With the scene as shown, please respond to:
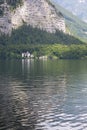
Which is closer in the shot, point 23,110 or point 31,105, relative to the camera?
point 23,110

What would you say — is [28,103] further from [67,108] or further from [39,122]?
[39,122]

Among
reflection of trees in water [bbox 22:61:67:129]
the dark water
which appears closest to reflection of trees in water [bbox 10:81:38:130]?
the dark water

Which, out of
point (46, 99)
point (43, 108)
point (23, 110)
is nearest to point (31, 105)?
point (43, 108)

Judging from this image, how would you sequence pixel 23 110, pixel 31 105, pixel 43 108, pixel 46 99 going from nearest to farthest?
1. pixel 23 110
2. pixel 43 108
3. pixel 31 105
4. pixel 46 99

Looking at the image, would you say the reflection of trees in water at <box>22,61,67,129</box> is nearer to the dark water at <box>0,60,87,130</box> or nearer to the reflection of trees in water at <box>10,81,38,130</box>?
the dark water at <box>0,60,87,130</box>

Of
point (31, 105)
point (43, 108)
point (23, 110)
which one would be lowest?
point (31, 105)

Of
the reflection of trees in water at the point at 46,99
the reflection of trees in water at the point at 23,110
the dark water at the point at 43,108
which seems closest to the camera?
the dark water at the point at 43,108

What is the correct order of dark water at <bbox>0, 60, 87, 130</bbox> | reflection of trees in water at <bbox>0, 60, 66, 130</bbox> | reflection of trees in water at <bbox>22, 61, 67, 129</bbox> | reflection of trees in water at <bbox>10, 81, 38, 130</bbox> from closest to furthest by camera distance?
dark water at <bbox>0, 60, 87, 130</bbox> → reflection of trees in water at <bbox>10, 81, 38, 130</bbox> → reflection of trees in water at <bbox>0, 60, 66, 130</bbox> → reflection of trees in water at <bbox>22, 61, 67, 129</bbox>

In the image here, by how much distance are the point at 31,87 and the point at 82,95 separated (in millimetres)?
20353

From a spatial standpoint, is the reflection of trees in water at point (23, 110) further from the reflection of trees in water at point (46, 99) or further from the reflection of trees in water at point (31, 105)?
the reflection of trees in water at point (46, 99)

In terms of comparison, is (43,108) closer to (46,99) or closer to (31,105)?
(31,105)

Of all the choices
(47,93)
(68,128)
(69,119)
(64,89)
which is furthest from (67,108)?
(64,89)

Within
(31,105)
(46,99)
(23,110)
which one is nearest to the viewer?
(23,110)

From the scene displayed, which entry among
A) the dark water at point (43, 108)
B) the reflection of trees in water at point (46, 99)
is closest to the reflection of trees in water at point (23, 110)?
the dark water at point (43, 108)
